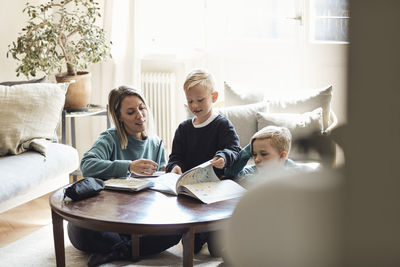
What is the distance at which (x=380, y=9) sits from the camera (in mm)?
123

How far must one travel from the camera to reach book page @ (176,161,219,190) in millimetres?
1727

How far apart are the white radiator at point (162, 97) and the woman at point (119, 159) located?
1.54m

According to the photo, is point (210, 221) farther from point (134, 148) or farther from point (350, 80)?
point (350, 80)

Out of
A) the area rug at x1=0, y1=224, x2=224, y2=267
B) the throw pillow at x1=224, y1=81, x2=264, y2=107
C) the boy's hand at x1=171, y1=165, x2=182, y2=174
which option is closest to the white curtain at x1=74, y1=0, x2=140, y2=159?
the throw pillow at x1=224, y1=81, x2=264, y2=107

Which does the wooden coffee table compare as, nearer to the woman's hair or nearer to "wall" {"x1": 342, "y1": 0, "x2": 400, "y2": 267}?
the woman's hair

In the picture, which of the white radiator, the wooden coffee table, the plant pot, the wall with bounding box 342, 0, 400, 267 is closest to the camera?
the wall with bounding box 342, 0, 400, 267

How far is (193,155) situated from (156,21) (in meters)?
1.95

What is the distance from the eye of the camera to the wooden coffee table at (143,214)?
4.79ft

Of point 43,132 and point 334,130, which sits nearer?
point 334,130

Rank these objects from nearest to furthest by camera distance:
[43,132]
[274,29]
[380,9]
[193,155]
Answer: [380,9], [193,155], [43,132], [274,29]

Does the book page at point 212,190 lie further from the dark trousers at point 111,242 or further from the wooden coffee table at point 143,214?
the dark trousers at point 111,242

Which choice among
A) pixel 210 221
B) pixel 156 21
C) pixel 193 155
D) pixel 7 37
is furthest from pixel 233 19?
pixel 210 221

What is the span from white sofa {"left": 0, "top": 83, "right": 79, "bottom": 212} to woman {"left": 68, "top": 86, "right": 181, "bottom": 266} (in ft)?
1.36

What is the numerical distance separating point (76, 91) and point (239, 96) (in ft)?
3.44
